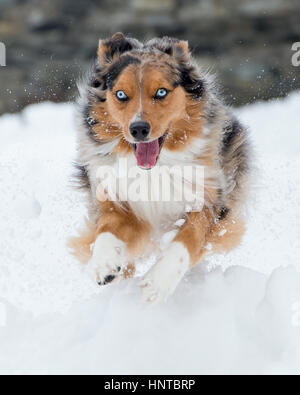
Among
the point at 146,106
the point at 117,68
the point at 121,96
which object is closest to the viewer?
the point at 146,106

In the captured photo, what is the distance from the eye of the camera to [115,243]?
3221 mm

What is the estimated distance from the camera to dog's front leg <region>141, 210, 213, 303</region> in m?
2.93

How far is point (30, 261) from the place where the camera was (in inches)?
176

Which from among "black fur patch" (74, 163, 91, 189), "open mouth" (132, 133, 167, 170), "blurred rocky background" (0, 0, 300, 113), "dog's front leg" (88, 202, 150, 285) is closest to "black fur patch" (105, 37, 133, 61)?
"open mouth" (132, 133, 167, 170)

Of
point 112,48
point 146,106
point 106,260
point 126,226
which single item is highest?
point 112,48

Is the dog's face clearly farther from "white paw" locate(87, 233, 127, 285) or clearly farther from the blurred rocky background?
the blurred rocky background

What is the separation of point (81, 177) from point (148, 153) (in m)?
0.88

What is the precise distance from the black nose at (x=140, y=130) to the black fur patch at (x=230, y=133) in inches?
35.0

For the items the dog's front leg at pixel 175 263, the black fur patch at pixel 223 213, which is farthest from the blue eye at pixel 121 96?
the black fur patch at pixel 223 213

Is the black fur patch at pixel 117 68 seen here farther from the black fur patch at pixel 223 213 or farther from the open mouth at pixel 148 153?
the black fur patch at pixel 223 213

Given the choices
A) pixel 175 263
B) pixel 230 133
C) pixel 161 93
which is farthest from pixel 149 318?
pixel 230 133

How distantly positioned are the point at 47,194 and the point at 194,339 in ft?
9.28

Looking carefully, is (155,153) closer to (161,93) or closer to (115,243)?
(161,93)

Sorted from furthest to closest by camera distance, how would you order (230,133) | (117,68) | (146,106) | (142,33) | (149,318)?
(142,33) < (230,133) < (117,68) < (146,106) < (149,318)
